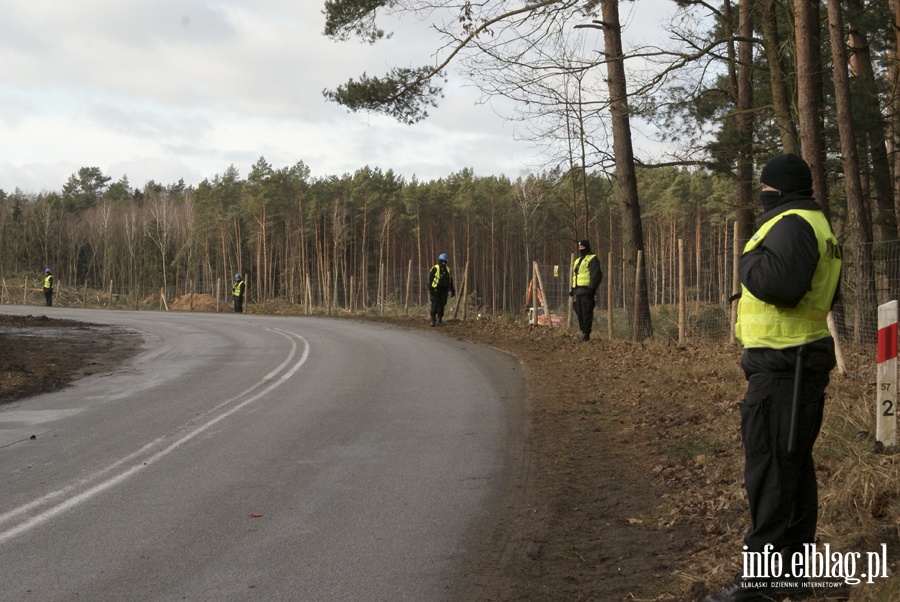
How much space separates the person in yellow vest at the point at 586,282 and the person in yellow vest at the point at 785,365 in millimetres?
14858

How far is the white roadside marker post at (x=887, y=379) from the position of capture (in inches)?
262

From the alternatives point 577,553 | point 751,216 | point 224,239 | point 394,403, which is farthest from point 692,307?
point 224,239

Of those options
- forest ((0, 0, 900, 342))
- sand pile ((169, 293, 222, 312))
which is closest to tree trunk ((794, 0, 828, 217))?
forest ((0, 0, 900, 342))

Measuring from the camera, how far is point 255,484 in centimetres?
745

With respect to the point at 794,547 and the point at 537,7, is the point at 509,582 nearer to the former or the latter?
the point at 794,547

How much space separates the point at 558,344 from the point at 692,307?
14.1 ft

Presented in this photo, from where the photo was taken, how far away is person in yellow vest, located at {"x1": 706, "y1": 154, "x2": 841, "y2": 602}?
4.16 meters

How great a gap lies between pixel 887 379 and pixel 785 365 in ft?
10.2

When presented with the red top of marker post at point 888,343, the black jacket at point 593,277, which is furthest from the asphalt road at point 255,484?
the black jacket at point 593,277

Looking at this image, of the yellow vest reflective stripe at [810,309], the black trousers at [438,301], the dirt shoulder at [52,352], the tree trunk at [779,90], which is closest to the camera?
the yellow vest reflective stripe at [810,309]

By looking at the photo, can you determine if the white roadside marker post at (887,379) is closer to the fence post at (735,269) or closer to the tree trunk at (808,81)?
the tree trunk at (808,81)

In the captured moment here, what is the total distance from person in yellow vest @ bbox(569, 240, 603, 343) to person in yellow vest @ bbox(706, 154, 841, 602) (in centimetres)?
1486

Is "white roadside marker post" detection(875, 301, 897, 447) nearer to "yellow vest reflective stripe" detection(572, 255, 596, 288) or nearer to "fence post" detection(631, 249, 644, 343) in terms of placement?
"yellow vest reflective stripe" detection(572, 255, 596, 288)

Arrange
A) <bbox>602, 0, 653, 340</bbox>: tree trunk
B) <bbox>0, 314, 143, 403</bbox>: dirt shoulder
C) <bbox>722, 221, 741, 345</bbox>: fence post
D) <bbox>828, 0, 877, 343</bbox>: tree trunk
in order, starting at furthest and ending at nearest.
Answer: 1. <bbox>602, 0, 653, 340</bbox>: tree trunk
2. <bbox>722, 221, 741, 345</bbox>: fence post
3. <bbox>0, 314, 143, 403</bbox>: dirt shoulder
4. <bbox>828, 0, 877, 343</bbox>: tree trunk
